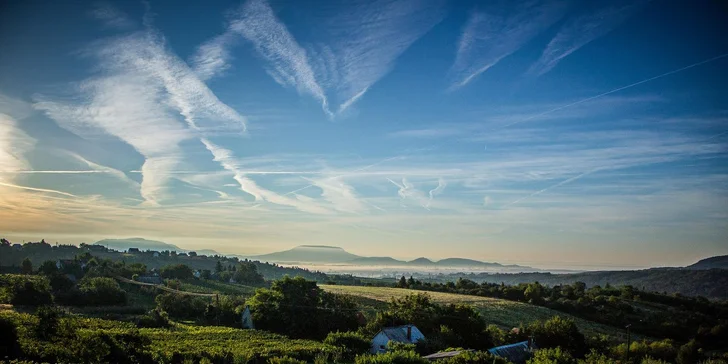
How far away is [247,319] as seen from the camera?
5691cm

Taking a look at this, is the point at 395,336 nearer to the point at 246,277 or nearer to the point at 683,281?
the point at 246,277

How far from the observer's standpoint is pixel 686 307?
288 ft

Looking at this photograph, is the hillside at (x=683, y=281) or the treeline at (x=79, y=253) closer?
the hillside at (x=683, y=281)

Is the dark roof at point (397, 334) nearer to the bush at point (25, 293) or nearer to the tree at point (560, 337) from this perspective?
the tree at point (560, 337)

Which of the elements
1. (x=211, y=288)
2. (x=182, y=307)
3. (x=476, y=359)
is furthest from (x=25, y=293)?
(x=476, y=359)

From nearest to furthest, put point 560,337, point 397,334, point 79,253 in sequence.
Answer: point 397,334, point 560,337, point 79,253

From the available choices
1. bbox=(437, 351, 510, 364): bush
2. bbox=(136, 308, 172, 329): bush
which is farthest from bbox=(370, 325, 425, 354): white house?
bbox=(136, 308, 172, 329): bush

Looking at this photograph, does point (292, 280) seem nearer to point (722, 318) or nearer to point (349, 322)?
point (349, 322)

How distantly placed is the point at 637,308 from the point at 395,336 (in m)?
63.9

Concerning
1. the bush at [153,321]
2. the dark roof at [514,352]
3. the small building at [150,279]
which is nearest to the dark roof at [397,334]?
the dark roof at [514,352]

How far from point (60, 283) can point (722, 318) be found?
112282mm

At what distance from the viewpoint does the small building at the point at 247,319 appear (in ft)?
181

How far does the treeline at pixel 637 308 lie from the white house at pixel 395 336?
150 feet

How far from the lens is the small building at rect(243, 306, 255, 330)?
181ft
